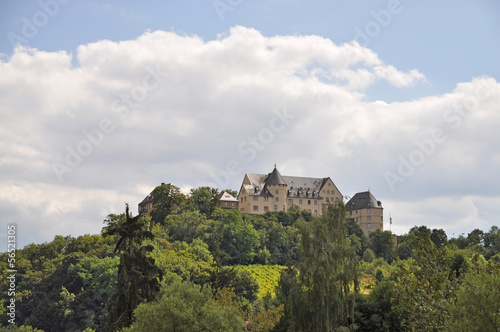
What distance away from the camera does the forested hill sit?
29.8 metres

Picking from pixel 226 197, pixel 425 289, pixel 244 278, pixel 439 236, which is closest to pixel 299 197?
pixel 226 197

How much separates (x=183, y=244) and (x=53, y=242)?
31517 mm

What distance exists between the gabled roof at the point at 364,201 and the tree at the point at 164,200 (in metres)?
45.4

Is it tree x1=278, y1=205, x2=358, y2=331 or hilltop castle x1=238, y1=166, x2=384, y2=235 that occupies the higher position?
hilltop castle x1=238, y1=166, x2=384, y2=235

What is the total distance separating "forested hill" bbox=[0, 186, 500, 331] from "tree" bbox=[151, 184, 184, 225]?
0.29 meters

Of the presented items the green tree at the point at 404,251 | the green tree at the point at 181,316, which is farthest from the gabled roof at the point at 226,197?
the green tree at the point at 181,316

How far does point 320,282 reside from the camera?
41.8m

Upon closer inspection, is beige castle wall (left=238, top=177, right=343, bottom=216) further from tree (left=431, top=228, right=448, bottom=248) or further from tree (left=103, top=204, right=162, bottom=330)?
tree (left=103, top=204, right=162, bottom=330)

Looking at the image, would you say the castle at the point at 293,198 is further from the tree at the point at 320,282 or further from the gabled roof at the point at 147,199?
the tree at the point at 320,282

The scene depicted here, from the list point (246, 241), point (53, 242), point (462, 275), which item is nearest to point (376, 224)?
point (246, 241)

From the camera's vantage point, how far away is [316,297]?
41.5m

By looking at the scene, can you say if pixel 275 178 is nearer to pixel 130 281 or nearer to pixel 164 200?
pixel 164 200

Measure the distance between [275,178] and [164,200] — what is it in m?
30.7

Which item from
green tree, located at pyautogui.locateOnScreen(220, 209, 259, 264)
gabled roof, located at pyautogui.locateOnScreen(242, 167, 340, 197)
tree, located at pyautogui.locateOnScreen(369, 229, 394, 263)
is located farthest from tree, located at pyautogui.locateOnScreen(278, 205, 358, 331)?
gabled roof, located at pyautogui.locateOnScreen(242, 167, 340, 197)
